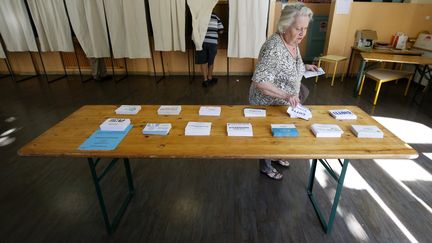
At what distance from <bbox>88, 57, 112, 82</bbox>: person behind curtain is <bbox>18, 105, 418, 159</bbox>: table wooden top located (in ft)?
12.3

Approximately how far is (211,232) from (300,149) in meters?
0.80

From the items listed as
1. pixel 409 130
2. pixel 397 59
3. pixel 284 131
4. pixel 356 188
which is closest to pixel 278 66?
pixel 284 131

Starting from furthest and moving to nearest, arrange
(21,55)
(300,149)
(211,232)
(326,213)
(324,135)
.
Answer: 1. (21,55)
2. (326,213)
3. (211,232)
4. (324,135)
5. (300,149)

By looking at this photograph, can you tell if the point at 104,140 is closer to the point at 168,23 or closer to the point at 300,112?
the point at 300,112

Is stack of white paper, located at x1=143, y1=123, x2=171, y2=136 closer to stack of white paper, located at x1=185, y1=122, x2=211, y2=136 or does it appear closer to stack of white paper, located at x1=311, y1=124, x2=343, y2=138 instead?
stack of white paper, located at x1=185, y1=122, x2=211, y2=136

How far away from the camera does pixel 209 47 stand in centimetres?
422

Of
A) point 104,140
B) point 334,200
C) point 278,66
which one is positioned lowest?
point 334,200

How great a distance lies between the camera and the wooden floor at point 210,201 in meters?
1.49

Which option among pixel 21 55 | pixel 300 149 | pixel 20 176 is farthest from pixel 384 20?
pixel 21 55

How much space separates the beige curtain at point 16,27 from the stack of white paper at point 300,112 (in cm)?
515

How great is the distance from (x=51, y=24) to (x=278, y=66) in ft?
15.3

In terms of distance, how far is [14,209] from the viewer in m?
1.70

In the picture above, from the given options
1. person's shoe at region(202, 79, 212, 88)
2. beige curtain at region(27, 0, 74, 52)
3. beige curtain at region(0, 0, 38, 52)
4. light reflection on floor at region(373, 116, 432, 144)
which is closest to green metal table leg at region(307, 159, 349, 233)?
light reflection on floor at region(373, 116, 432, 144)

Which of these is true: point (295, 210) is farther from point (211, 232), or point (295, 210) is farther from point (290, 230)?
point (211, 232)
